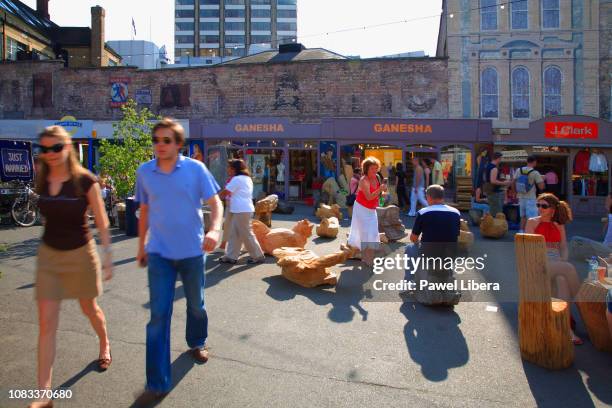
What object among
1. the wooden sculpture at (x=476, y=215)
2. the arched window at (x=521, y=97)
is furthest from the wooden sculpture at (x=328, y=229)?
the arched window at (x=521, y=97)

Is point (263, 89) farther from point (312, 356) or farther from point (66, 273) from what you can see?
point (66, 273)

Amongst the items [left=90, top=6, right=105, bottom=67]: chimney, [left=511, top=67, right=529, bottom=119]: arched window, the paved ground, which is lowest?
the paved ground

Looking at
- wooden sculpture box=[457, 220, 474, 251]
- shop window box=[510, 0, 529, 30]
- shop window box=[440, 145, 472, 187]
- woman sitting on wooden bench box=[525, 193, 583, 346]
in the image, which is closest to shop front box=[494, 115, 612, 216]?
shop window box=[440, 145, 472, 187]

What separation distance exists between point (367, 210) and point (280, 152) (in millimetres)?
13963

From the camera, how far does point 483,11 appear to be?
20.4 metres

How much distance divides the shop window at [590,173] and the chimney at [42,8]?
135 feet

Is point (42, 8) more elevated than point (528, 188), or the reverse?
point (42, 8)

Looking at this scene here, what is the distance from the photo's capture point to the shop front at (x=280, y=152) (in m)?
20.5

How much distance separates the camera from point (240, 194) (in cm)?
790

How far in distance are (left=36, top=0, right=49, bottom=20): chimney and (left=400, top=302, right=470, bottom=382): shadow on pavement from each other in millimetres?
45170

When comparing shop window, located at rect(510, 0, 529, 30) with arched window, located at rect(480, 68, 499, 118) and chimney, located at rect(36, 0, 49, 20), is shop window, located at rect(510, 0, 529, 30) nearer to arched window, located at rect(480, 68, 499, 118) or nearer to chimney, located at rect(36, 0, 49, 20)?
arched window, located at rect(480, 68, 499, 118)

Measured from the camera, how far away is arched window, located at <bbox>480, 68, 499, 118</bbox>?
20.1m

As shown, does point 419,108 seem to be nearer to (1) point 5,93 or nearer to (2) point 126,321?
(2) point 126,321

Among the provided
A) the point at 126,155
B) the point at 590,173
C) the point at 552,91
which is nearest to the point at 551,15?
the point at 552,91
